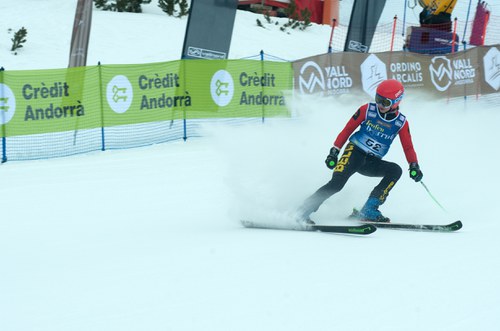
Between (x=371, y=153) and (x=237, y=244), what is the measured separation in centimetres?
215

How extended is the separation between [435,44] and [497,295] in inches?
694

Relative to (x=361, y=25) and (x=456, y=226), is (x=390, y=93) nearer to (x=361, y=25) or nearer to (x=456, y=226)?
(x=456, y=226)

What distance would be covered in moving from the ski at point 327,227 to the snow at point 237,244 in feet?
0.31

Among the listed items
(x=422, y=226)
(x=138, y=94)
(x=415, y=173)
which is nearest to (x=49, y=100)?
(x=138, y=94)

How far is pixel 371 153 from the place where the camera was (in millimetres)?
7469

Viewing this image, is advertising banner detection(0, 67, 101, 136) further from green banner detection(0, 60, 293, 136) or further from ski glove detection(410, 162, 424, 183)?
ski glove detection(410, 162, 424, 183)

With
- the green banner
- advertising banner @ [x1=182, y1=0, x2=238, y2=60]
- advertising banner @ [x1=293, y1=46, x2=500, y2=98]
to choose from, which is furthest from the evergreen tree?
the green banner

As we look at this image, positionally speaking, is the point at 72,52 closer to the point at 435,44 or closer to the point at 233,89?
the point at 233,89

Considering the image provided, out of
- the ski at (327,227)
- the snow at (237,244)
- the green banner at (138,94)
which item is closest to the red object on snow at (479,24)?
the snow at (237,244)

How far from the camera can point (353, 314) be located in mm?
4262

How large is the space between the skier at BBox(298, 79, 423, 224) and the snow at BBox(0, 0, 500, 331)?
1.28 ft

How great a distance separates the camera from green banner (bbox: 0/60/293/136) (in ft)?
39.6

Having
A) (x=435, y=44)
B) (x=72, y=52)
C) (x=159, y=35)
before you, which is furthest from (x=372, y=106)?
(x=159, y=35)

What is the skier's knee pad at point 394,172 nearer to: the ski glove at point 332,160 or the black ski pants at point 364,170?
the black ski pants at point 364,170
